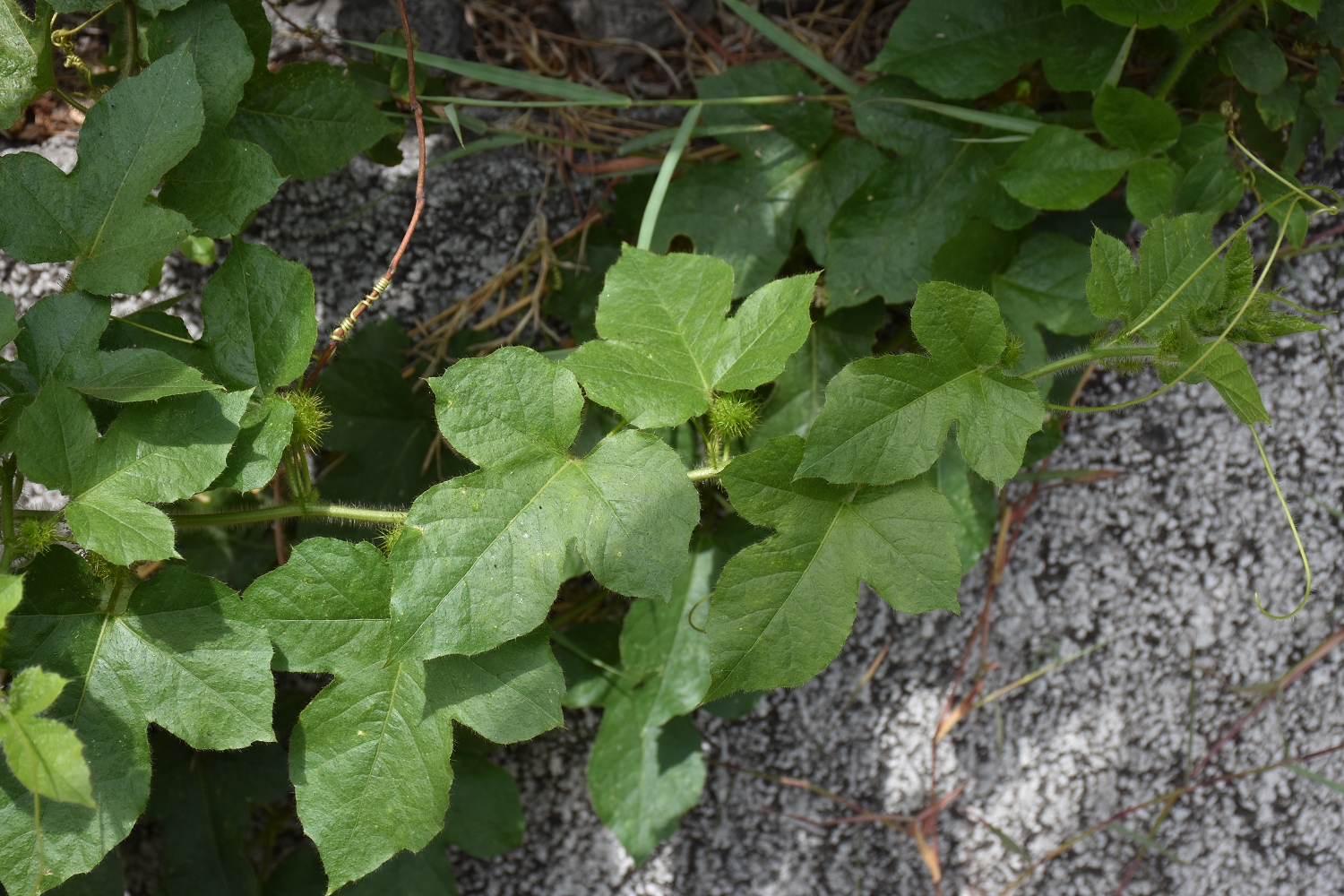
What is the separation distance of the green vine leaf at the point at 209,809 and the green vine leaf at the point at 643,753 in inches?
22.8

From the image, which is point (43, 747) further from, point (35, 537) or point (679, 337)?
point (679, 337)

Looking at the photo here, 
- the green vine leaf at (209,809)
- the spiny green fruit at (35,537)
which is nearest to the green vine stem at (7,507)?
the spiny green fruit at (35,537)

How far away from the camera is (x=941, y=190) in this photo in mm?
1520

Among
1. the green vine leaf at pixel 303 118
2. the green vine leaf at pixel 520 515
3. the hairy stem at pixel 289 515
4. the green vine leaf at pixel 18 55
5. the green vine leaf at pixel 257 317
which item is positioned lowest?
the hairy stem at pixel 289 515

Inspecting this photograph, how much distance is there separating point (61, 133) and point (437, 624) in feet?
4.21

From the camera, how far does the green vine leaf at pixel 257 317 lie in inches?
47.4

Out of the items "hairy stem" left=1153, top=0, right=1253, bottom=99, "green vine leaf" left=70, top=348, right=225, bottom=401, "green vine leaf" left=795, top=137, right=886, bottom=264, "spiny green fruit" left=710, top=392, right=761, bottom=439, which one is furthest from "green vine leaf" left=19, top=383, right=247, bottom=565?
"hairy stem" left=1153, top=0, right=1253, bottom=99

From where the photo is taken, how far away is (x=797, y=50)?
1.55 meters

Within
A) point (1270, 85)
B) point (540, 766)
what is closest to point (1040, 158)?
point (1270, 85)

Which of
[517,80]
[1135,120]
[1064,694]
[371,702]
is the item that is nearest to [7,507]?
[371,702]

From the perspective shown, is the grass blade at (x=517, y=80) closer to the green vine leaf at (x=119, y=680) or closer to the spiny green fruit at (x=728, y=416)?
the spiny green fruit at (x=728, y=416)

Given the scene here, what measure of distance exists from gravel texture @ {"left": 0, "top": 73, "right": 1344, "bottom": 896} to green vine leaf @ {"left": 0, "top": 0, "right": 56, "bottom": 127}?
134 cm

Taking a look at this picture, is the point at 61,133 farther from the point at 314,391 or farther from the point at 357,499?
the point at 357,499

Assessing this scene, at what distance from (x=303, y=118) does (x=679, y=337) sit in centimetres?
69
